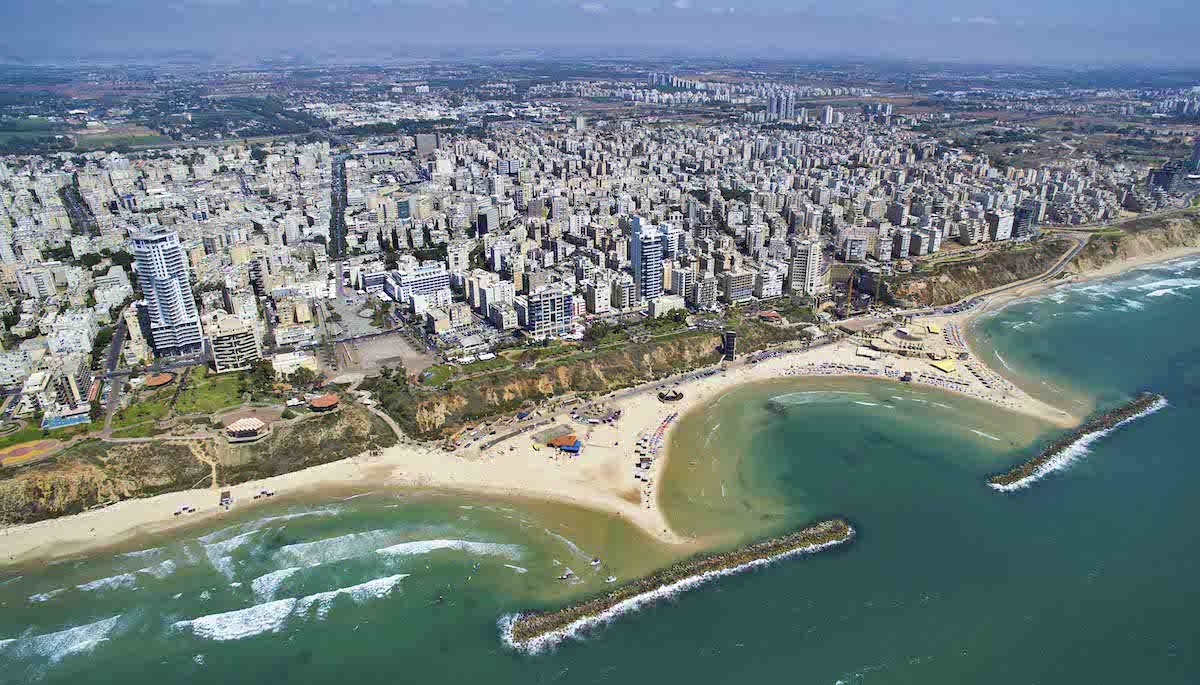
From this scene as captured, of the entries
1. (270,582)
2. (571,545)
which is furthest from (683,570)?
(270,582)

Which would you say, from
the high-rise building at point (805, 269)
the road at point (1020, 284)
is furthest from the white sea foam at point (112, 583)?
the road at point (1020, 284)

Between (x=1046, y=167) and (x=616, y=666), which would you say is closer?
(x=616, y=666)

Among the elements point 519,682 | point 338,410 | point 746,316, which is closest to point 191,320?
point 338,410

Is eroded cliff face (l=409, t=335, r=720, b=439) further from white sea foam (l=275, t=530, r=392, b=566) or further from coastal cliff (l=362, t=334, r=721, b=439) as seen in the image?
white sea foam (l=275, t=530, r=392, b=566)

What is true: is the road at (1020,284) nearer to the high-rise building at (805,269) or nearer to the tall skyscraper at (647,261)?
the high-rise building at (805,269)

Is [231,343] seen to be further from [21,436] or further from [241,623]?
[241,623]

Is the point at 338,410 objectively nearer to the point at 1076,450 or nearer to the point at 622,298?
the point at 622,298
